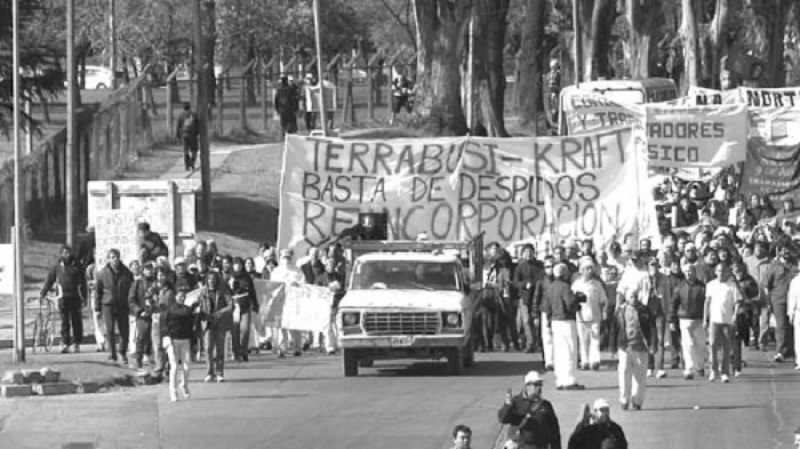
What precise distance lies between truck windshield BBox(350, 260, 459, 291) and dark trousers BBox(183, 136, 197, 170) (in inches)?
762

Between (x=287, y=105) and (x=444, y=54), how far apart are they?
4.76 metres

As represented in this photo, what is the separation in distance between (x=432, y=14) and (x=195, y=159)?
6.69 m

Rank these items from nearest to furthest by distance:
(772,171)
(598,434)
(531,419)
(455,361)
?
1. (598,434)
2. (531,419)
3. (455,361)
4. (772,171)

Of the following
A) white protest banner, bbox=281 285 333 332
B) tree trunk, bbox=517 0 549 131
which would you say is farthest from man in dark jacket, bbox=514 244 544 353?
tree trunk, bbox=517 0 549 131

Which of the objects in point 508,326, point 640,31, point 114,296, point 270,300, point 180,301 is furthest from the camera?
point 640,31

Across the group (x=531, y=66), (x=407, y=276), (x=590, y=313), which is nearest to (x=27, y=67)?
(x=407, y=276)

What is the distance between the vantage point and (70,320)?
3034 cm

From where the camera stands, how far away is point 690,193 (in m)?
41.1

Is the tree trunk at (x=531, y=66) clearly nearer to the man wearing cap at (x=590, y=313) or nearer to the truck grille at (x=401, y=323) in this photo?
the man wearing cap at (x=590, y=313)

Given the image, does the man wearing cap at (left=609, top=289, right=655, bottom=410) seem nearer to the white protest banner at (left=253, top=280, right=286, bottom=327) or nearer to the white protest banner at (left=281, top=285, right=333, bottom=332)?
the white protest banner at (left=281, top=285, right=333, bottom=332)

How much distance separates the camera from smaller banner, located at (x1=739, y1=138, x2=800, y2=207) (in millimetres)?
40406

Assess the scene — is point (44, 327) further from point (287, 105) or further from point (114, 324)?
point (287, 105)

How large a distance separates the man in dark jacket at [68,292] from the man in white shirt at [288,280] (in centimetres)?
280

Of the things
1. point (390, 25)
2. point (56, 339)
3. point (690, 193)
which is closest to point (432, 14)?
point (690, 193)
